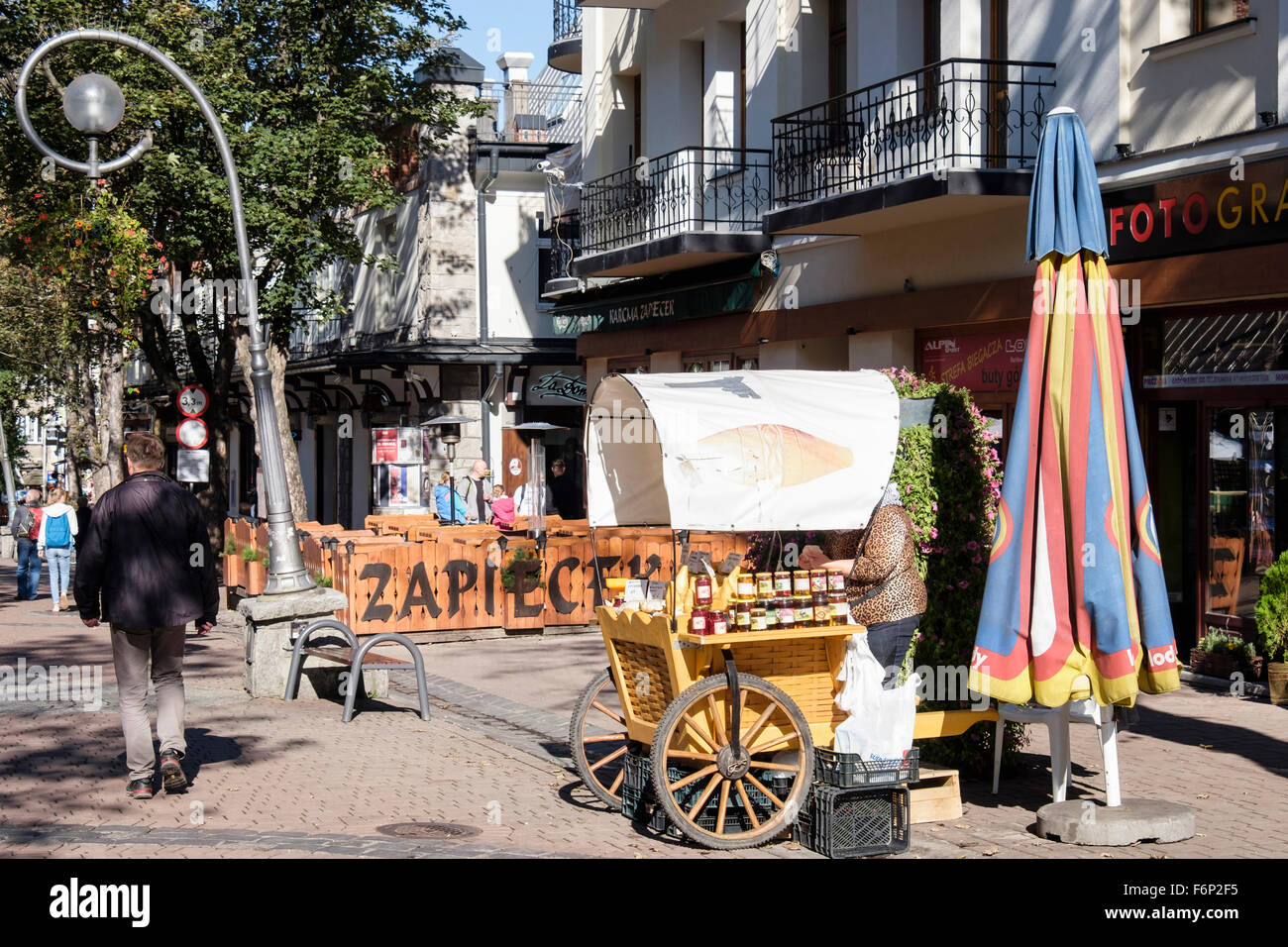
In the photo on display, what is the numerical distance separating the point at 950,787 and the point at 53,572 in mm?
16582

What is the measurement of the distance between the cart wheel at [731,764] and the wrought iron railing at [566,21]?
2330 cm

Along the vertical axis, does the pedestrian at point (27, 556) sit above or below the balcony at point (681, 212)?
below

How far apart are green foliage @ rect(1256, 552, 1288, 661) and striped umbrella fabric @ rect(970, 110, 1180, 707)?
180 inches

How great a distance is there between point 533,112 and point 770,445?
97.9 feet

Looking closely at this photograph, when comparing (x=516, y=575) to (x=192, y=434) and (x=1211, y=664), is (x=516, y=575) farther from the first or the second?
(x=1211, y=664)

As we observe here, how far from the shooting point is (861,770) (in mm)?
7449

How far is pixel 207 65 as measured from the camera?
20.8m

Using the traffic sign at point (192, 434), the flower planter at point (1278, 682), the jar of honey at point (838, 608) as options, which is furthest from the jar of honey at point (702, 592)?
the traffic sign at point (192, 434)

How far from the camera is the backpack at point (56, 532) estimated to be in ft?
69.9

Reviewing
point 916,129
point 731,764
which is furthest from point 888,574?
point 916,129

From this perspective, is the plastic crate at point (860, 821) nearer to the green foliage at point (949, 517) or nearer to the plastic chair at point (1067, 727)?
the plastic chair at point (1067, 727)

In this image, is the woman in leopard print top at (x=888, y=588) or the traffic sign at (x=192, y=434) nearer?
the woman in leopard print top at (x=888, y=588)

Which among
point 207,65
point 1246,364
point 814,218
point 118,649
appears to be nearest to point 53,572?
point 207,65

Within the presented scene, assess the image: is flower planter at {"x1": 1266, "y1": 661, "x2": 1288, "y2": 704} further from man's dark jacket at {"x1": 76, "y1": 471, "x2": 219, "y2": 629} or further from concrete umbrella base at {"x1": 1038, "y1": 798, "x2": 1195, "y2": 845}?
man's dark jacket at {"x1": 76, "y1": 471, "x2": 219, "y2": 629}
